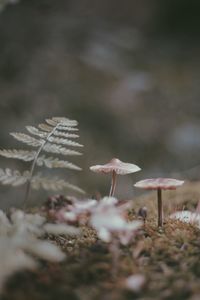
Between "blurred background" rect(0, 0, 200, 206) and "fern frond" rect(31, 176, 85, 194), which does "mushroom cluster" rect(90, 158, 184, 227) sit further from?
"blurred background" rect(0, 0, 200, 206)

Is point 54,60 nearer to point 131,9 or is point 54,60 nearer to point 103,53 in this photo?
point 103,53

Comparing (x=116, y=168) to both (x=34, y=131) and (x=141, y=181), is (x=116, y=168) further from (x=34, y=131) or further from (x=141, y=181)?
(x=34, y=131)

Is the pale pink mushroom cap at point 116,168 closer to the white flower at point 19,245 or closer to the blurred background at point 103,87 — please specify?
the white flower at point 19,245

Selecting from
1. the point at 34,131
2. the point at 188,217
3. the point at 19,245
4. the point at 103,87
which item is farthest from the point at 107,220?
the point at 103,87

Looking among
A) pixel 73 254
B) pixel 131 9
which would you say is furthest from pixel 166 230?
pixel 131 9

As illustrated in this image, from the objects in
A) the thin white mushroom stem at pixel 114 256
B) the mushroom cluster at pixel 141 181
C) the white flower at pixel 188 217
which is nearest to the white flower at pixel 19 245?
the thin white mushroom stem at pixel 114 256
